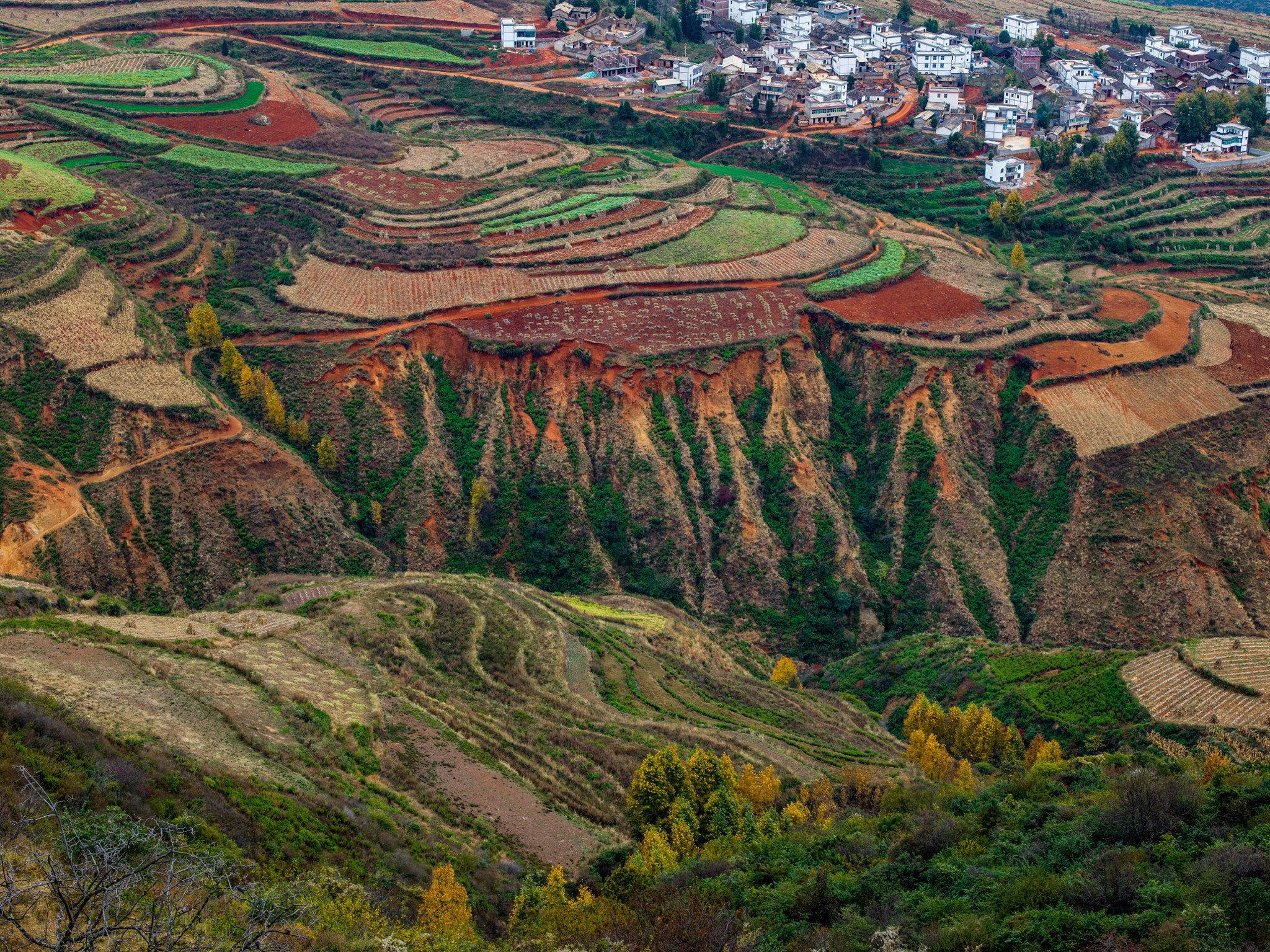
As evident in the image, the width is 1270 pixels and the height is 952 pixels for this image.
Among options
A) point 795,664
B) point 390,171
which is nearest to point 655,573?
point 795,664

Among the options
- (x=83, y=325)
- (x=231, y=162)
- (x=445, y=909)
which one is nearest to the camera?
(x=445, y=909)

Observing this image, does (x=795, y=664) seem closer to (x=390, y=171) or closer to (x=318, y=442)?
(x=318, y=442)

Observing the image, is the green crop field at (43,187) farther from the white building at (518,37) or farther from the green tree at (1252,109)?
the green tree at (1252,109)

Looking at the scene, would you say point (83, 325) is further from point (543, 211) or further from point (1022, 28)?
point (1022, 28)

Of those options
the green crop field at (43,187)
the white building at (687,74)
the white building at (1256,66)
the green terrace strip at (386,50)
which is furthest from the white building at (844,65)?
the green crop field at (43,187)

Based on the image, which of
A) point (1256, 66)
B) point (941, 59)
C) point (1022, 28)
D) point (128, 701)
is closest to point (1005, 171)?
point (941, 59)

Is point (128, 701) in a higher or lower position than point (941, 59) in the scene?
lower

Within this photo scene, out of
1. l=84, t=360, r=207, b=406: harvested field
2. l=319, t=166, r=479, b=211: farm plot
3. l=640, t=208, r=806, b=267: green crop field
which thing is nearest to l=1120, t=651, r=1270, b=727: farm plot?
l=640, t=208, r=806, b=267: green crop field
